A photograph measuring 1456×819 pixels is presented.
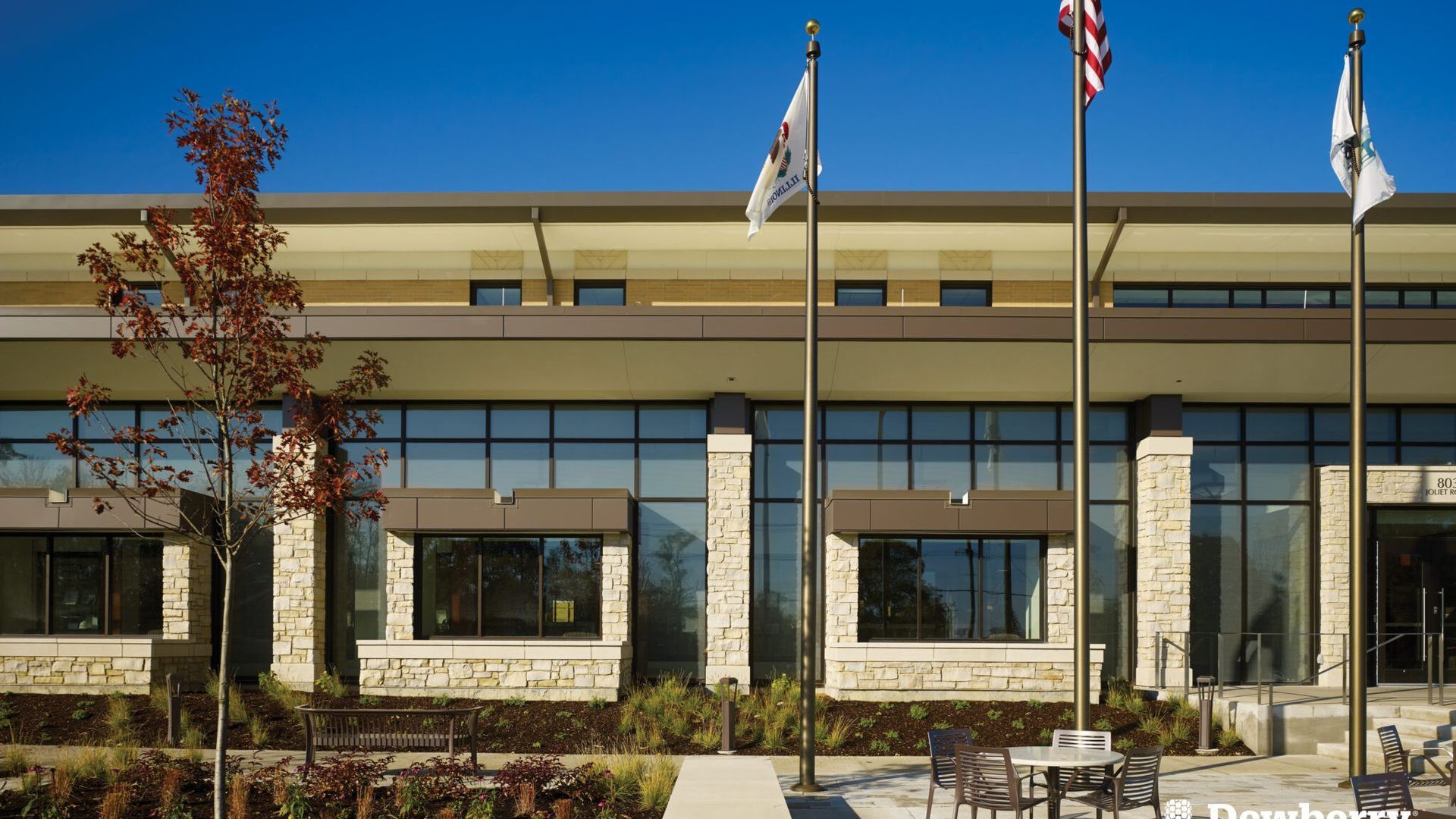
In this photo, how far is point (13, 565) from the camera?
2164 cm

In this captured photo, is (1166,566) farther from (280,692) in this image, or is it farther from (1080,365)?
(280,692)

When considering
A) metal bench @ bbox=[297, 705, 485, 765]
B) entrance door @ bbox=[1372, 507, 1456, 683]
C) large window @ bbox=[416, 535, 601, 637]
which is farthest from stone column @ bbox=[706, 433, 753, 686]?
entrance door @ bbox=[1372, 507, 1456, 683]

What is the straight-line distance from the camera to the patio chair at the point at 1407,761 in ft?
42.7

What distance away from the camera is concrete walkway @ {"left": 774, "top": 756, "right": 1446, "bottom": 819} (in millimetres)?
12773

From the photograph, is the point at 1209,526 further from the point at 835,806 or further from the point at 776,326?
the point at 835,806

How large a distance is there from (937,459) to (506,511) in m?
8.54

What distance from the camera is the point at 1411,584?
875 inches

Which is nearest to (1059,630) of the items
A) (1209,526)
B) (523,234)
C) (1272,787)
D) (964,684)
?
(964,684)

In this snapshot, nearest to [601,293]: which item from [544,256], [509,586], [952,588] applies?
[544,256]

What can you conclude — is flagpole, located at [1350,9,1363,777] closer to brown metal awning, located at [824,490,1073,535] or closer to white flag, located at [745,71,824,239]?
white flag, located at [745,71,824,239]

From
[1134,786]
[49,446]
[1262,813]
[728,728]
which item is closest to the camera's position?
[1134,786]

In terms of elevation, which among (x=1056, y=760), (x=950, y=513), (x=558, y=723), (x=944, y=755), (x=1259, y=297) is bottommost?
(x=558, y=723)

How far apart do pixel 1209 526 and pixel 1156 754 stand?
12927 mm

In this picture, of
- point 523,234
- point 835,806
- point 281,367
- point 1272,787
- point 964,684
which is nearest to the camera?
point 281,367
